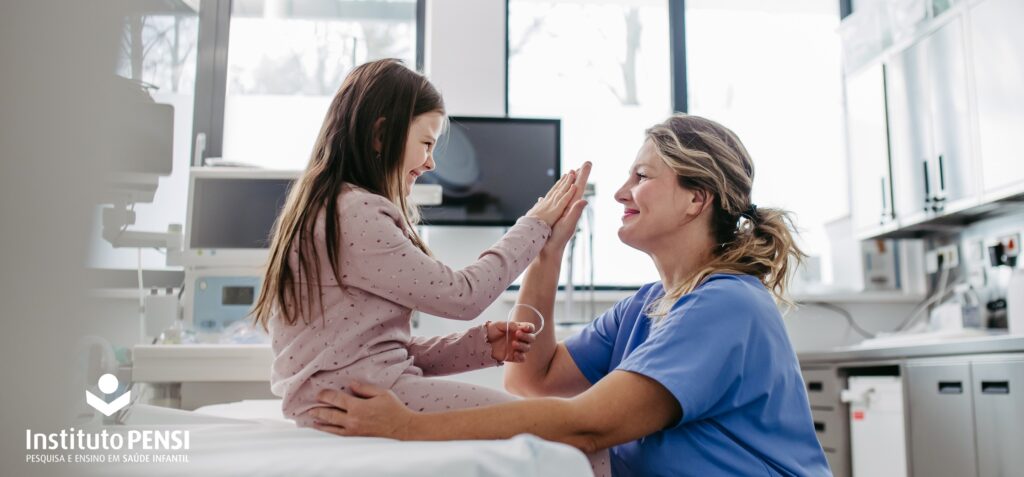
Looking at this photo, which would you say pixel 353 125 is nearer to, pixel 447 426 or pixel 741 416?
pixel 447 426

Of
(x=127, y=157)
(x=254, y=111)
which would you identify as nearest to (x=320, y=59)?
(x=254, y=111)

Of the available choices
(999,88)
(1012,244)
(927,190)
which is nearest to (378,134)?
(999,88)

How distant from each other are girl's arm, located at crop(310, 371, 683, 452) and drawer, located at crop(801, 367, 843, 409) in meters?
2.32

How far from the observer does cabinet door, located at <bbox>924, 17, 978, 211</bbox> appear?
3.01 m

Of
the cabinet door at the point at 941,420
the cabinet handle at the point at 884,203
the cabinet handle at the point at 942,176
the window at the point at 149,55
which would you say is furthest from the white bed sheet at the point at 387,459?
the cabinet handle at the point at 884,203

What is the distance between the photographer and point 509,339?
1.38 m

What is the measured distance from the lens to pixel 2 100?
0.67ft

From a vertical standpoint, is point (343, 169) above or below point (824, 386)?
above

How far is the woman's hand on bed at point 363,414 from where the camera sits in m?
0.98

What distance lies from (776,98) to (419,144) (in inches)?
124

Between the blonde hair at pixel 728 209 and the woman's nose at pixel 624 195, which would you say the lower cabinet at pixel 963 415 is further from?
the woman's nose at pixel 624 195

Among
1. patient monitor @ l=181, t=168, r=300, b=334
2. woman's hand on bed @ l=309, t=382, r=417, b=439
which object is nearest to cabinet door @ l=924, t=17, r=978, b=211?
patient monitor @ l=181, t=168, r=300, b=334

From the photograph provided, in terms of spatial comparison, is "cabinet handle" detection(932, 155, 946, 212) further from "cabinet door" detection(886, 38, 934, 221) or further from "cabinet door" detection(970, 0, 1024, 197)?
"cabinet door" detection(970, 0, 1024, 197)

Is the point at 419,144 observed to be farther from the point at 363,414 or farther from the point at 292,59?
the point at 292,59
